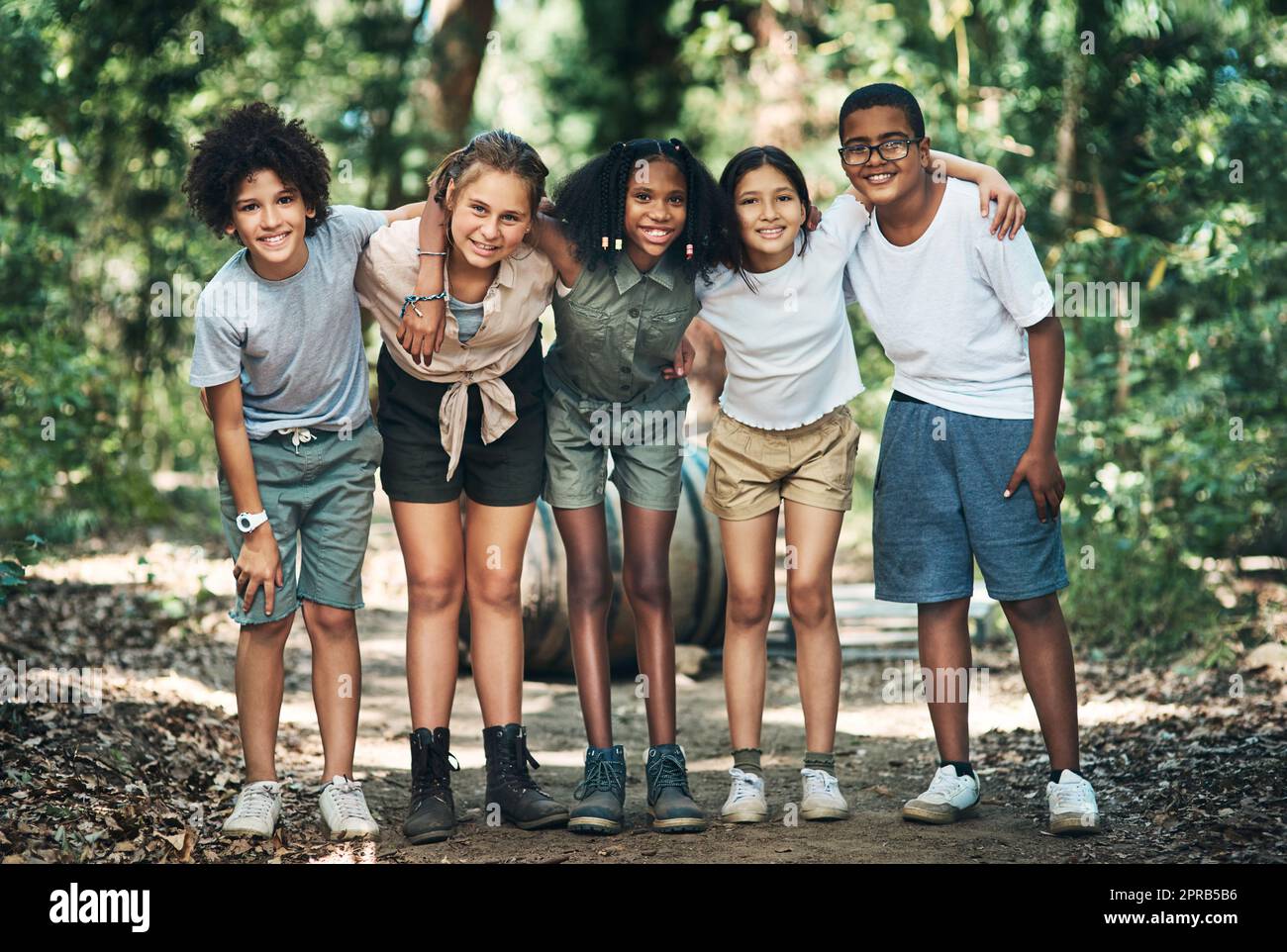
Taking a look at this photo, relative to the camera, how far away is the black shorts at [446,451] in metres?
3.38

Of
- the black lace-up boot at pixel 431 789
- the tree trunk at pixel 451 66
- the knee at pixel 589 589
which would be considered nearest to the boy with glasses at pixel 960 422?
the knee at pixel 589 589

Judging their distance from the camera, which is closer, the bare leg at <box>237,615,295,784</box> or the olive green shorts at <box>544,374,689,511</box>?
the bare leg at <box>237,615,295,784</box>

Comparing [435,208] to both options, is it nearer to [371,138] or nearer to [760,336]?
[760,336]

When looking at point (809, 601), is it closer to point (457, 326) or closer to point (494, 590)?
point (494, 590)

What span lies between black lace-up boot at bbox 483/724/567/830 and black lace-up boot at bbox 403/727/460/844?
0.38 ft

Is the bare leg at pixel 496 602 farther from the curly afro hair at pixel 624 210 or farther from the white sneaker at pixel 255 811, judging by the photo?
the curly afro hair at pixel 624 210

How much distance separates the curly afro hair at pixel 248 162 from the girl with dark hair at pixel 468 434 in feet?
0.71

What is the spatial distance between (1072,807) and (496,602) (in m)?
1.55

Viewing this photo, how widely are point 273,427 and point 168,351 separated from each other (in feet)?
23.2

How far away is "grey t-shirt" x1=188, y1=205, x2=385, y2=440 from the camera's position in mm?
3133

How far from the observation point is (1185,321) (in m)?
6.15

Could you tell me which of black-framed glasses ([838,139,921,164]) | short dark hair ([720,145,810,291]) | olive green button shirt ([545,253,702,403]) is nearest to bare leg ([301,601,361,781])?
olive green button shirt ([545,253,702,403])

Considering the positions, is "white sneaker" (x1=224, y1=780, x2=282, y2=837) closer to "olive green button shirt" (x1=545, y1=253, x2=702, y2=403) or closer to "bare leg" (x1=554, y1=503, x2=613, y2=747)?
"bare leg" (x1=554, y1=503, x2=613, y2=747)
